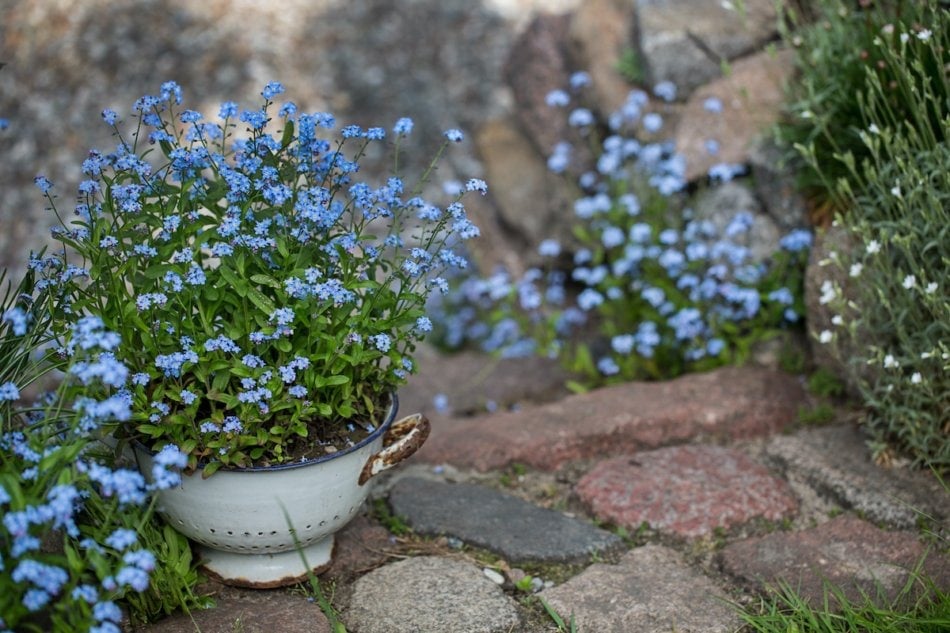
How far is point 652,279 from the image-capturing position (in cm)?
393

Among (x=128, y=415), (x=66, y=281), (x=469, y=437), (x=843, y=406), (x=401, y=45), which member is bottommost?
(x=843, y=406)

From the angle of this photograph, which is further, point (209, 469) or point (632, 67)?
point (632, 67)

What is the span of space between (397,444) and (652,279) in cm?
175

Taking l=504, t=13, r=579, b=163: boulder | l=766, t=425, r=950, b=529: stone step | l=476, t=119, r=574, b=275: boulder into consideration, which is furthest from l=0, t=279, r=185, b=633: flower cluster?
l=504, t=13, r=579, b=163: boulder

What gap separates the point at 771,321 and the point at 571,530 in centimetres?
134

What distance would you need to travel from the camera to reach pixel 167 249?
7.64 feet

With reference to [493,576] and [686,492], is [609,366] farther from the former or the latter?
[493,576]

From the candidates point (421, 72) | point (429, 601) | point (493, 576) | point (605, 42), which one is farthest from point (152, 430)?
point (421, 72)

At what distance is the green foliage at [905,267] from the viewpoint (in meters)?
2.79

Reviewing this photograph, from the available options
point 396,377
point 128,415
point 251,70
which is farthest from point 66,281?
point 251,70

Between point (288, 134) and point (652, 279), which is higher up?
point (288, 134)

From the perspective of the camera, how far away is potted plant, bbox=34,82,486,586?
7.37ft

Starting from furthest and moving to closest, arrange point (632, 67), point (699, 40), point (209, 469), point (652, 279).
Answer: point (632, 67)
point (699, 40)
point (652, 279)
point (209, 469)

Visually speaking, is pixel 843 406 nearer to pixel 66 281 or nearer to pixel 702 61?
pixel 702 61
